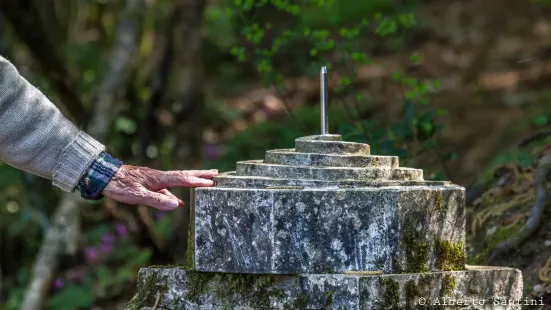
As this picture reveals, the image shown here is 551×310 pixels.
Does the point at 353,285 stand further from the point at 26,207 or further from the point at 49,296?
the point at 26,207

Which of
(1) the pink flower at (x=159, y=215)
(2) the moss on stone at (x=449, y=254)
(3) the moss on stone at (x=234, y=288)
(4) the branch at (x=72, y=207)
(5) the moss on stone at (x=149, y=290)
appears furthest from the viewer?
(1) the pink flower at (x=159, y=215)

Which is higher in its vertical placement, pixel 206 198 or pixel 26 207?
pixel 26 207

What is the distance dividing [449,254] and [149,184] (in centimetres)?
112

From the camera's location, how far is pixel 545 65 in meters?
10.3

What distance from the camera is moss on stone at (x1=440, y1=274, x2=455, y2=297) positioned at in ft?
10.8

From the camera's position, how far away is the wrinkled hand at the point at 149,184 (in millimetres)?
3359

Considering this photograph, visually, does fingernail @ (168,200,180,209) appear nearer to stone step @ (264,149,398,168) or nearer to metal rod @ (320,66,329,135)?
stone step @ (264,149,398,168)

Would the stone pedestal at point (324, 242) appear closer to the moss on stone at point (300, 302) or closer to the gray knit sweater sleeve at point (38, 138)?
the moss on stone at point (300, 302)

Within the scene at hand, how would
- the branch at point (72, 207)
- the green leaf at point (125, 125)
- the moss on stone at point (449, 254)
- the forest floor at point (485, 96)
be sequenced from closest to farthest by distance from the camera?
the moss on stone at point (449, 254) → the forest floor at point (485, 96) → the branch at point (72, 207) → the green leaf at point (125, 125)

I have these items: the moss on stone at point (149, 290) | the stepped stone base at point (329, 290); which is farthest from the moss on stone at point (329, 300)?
the moss on stone at point (149, 290)

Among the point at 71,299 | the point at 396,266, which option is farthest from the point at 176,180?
the point at 71,299

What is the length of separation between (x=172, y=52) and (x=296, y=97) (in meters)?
2.26

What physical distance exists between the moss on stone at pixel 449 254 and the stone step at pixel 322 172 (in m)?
0.28

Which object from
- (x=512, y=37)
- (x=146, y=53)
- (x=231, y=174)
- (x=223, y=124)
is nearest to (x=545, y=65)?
(x=512, y=37)
